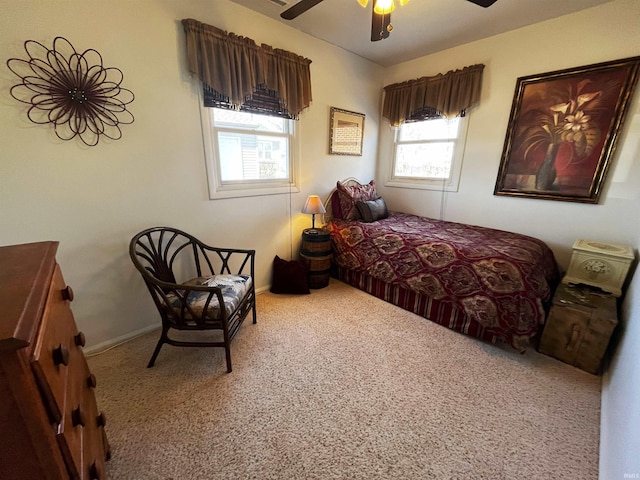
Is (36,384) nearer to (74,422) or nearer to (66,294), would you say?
(74,422)

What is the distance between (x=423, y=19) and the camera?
7.80ft

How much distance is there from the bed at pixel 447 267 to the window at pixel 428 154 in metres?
0.58

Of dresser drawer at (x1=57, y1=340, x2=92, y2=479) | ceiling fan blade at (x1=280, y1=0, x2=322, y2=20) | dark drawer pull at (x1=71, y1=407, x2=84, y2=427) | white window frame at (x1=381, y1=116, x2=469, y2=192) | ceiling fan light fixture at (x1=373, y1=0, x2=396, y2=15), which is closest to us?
dresser drawer at (x1=57, y1=340, x2=92, y2=479)

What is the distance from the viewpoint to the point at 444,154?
321cm

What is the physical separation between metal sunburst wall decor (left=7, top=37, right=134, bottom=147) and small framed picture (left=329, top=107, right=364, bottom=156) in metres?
2.00

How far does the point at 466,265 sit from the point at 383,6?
6.08ft

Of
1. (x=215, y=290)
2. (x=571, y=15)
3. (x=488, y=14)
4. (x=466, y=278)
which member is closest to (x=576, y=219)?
(x=466, y=278)

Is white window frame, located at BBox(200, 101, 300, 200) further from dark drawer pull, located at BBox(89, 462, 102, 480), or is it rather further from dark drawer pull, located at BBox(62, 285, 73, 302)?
dark drawer pull, located at BBox(89, 462, 102, 480)

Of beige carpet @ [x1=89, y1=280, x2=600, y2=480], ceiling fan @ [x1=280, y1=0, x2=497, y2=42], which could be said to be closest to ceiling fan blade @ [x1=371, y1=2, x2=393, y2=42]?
ceiling fan @ [x1=280, y1=0, x2=497, y2=42]

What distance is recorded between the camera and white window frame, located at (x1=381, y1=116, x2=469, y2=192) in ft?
9.99

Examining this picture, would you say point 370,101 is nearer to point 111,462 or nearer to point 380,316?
point 380,316

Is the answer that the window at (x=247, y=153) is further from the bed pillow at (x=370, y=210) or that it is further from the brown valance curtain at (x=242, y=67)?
the bed pillow at (x=370, y=210)

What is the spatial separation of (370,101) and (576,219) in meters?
2.61

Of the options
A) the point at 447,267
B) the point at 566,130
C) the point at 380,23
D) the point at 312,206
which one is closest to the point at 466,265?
the point at 447,267
